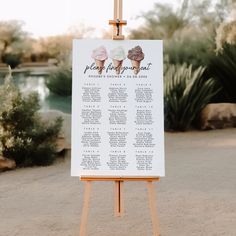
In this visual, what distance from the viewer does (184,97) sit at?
34.7 ft

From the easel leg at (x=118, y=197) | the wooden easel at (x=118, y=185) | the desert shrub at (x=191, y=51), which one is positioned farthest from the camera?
the desert shrub at (x=191, y=51)

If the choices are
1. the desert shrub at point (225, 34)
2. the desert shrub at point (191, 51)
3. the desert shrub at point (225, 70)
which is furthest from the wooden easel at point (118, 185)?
the desert shrub at point (225, 34)

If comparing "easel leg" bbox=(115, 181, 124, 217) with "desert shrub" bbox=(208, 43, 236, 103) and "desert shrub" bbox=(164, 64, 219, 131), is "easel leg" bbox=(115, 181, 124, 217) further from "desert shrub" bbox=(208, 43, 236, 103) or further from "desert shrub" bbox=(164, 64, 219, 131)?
"desert shrub" bbox=(208, 43, 236, 103)

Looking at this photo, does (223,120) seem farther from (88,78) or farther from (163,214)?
(88,78)

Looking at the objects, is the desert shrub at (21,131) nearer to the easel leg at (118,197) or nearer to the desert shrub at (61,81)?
the easel leg at (118,197)

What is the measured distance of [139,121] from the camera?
4.30 m

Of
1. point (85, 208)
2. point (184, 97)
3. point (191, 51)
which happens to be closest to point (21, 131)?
point (85, 208)

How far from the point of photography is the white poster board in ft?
14.0

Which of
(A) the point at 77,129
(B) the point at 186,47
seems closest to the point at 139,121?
(A) the point at 77,129

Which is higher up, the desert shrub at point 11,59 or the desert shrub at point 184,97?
the desert shrub at point 11,59

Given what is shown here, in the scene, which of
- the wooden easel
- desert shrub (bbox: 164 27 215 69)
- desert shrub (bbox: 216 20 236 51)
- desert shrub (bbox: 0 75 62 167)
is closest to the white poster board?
the wooden easel

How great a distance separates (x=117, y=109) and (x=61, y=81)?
10920mm

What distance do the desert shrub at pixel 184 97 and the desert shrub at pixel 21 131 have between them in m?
3.57

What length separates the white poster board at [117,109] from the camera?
427 cm
